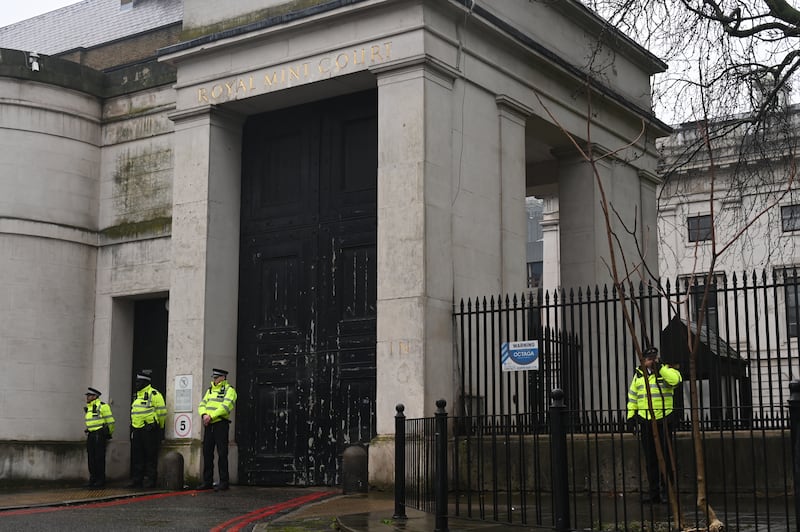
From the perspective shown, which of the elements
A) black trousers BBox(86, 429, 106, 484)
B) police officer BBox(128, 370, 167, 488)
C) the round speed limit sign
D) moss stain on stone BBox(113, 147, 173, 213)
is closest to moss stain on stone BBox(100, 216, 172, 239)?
moss stain on stone BBox(113, 147, 173, 213)

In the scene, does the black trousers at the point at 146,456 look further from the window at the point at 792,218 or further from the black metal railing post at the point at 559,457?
the window at the point at 792,218

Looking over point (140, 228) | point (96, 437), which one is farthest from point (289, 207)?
point (96, 437)

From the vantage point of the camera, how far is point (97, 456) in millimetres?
18953

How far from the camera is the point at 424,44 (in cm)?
1695

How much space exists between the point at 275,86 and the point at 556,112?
218 inches

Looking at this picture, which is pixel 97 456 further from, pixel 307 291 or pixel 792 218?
pixel 792 218

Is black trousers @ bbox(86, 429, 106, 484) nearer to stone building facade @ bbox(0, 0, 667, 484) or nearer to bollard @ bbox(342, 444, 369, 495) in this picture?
stone building facade @ bbox(0, 0, 667, 484)

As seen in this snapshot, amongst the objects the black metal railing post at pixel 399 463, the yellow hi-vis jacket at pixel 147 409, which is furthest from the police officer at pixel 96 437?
the black metal railing post at pixel 399 463

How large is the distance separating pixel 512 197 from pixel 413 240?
3032 mm

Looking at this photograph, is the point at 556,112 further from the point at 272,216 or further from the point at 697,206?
the point at 697,206

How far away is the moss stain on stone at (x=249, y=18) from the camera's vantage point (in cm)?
1836

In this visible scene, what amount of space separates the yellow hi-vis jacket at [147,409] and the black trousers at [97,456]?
2.27 feet

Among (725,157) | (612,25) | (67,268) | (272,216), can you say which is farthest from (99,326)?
(725,157)

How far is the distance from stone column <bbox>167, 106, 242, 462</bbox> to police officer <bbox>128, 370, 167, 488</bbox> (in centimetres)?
27
